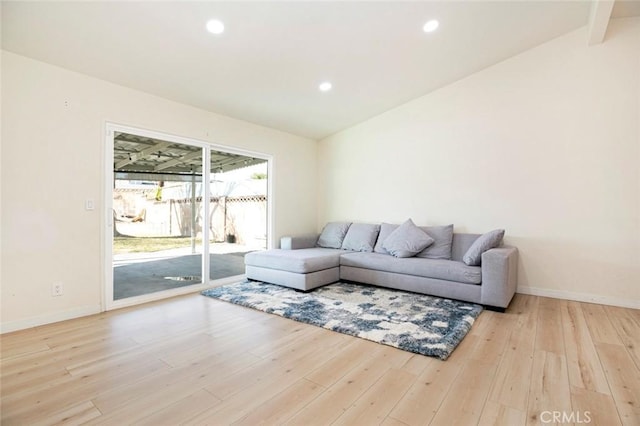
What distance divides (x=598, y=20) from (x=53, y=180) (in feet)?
19.0

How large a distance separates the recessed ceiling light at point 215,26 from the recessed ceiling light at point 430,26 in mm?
2014

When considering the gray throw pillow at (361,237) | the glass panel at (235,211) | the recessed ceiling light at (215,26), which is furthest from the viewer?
the gray throw pillow at (361,237)

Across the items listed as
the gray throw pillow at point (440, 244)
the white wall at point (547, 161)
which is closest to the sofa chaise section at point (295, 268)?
the gray throw pillow at point (440, 244)

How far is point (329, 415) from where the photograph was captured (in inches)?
64.1

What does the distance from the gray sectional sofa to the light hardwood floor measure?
54 cm

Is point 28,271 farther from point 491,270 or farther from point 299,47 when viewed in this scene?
point 491,270

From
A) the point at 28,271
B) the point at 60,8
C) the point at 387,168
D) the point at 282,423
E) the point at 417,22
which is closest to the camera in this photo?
the point at 282,423

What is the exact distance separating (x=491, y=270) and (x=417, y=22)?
2.67 meters

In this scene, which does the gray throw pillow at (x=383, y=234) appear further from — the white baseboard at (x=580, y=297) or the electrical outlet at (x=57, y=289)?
the electrical outlet at (x=57, y=289)

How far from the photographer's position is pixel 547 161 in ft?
12.7

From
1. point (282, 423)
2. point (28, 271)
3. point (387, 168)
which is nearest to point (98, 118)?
point (28, 271)

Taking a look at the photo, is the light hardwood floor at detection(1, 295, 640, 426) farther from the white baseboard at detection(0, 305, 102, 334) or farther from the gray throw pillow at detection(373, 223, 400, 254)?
the gray throw pillow at detection(373, 223, 400, 254)

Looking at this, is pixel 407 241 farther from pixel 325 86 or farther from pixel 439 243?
pixel 325 86

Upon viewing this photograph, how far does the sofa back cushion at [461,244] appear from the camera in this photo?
13.5 feet
